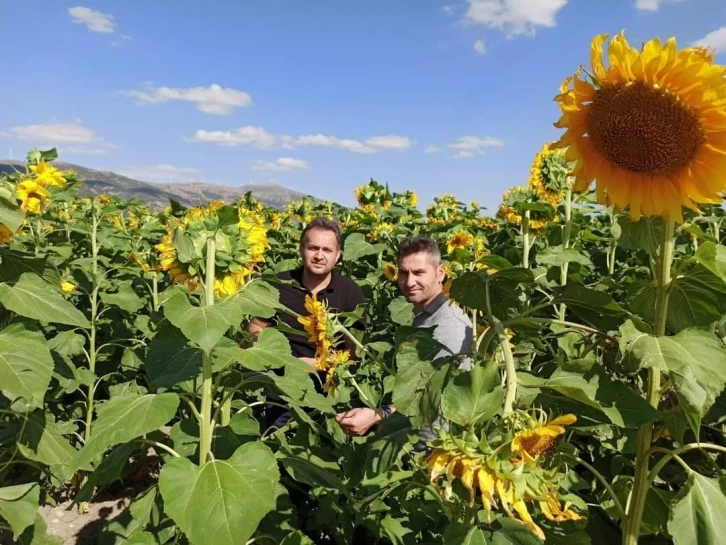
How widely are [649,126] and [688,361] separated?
486mm

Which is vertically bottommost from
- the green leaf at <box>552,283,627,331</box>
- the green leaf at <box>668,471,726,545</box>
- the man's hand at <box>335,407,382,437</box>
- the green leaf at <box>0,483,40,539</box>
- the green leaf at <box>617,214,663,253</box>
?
the green leaf at <box>0,483,40,539</box>

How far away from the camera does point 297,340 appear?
3.69 m

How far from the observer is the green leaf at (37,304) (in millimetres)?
1791

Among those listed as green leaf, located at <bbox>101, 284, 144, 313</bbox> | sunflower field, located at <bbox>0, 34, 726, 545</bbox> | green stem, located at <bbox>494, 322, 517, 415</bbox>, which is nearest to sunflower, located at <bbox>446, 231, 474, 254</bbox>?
sunflower field, located at <bbox>0, 34, 726, 545</bbox>

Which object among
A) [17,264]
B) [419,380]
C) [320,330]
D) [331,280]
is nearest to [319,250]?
[331,280]

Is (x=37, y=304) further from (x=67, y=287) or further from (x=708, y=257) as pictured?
(x=67, y=287)

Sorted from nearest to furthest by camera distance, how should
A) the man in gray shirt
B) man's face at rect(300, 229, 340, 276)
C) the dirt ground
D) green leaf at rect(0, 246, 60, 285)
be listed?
green leaf at rect(0, 246, 60, 285)
the man in gray shirt
the dirt ground
man's face at rect(300, 229, 340, 276)

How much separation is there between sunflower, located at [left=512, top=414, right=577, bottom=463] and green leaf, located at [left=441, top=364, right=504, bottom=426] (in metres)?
0.06

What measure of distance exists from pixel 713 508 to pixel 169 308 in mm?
1268

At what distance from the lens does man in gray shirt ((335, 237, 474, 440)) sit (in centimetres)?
263

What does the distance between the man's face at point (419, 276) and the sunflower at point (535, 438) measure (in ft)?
6.78

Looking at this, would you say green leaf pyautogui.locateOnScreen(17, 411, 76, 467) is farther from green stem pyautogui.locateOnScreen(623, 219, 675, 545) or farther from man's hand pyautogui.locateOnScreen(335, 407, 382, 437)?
green stem pyautogui.locateOnScreen(623, 219, 675, 545)

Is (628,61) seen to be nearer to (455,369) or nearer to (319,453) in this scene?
(455,369)

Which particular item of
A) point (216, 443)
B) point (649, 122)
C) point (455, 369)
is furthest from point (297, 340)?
point (649, 122)
